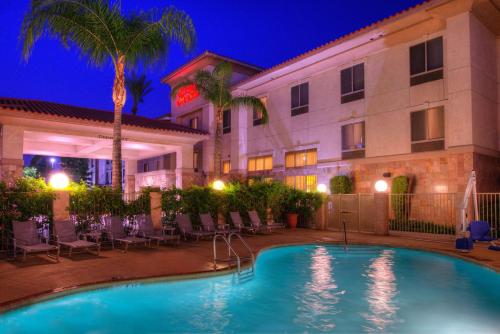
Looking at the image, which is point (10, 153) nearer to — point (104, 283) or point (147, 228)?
point (147, 228)

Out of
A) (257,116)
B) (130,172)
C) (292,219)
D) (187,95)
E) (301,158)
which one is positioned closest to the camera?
(292,219)

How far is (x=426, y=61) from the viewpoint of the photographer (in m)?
18.2

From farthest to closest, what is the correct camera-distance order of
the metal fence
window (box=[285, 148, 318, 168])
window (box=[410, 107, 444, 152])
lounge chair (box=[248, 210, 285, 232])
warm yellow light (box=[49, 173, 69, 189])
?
1. window (box=[285, 148, 318, 168])
2. window (box=[410, 107, 444, 152])
3. lounge chair (box=[248, 210, 285, 232])
4. the metal fence
5. warm yellow light (box=[49, 173, 69, 189])

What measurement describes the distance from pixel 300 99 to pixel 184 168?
8371 mm

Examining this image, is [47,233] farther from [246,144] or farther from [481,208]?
[246,144]

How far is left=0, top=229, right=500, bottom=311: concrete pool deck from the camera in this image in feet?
25.1

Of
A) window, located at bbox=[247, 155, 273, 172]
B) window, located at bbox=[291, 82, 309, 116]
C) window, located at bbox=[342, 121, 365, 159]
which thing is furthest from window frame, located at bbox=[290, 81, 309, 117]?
window, located at bbox=[247, 155, 273, 172]

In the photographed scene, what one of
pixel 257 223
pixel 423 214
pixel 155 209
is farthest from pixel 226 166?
pixel 423 214

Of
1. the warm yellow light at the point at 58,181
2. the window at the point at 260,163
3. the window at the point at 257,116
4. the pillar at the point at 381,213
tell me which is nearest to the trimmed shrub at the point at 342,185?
the pillar at the point at 381,213

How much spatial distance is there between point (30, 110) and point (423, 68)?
1833 cm

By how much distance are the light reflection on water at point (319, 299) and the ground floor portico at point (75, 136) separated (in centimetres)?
1418

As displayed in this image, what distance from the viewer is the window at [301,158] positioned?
2340cm

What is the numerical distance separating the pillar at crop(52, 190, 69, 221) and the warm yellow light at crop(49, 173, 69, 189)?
1.13ft

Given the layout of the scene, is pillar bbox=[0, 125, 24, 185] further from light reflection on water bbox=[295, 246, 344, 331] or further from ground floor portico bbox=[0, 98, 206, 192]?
light reflection on water bbox=[295, 246, 344, 331]
